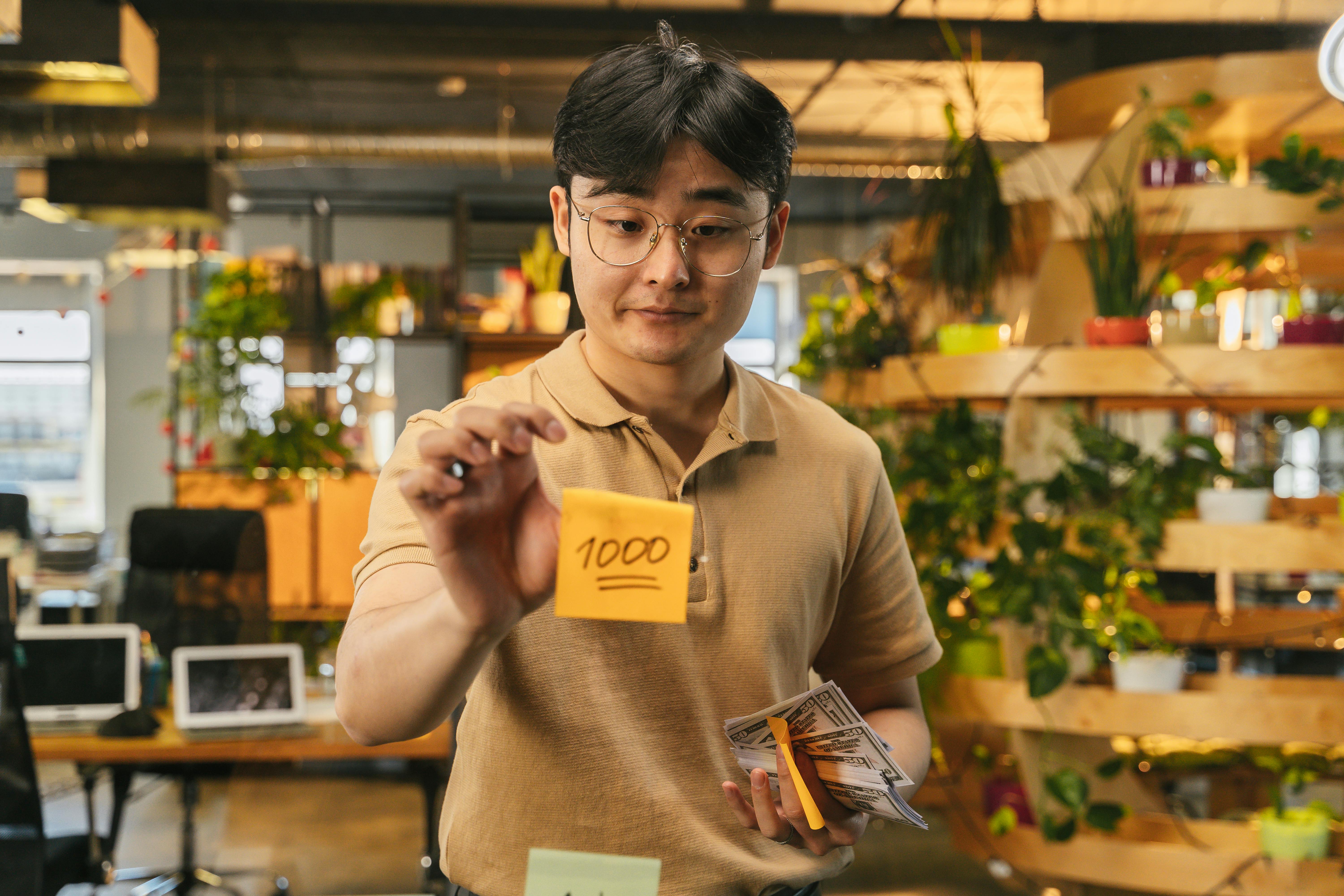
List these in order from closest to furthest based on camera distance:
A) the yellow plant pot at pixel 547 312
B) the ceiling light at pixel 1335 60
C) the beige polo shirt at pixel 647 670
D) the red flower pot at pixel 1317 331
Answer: the beige polo shirt at pixel 647 670
the ceiling light at pixel 1335 60
the red flower pot at pixel 1317 331
the yellow plant pot at pixel 547 312

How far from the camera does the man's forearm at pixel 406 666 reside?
30.4 inches

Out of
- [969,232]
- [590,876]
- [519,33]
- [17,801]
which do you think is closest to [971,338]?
[969,232]

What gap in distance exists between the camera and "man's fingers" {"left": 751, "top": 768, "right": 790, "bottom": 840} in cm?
93

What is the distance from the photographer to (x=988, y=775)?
10.3 feet

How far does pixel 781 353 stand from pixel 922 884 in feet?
15.2

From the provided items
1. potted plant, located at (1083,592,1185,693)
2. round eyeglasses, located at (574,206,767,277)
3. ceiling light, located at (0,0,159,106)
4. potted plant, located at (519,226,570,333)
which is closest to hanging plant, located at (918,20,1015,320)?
potted plant, located at (1083,592,1185,693)

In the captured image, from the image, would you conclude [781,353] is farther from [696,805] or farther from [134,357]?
[696,805]

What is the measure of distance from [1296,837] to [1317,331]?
1.19 meters

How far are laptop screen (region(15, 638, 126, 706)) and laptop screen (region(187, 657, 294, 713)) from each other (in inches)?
8.6

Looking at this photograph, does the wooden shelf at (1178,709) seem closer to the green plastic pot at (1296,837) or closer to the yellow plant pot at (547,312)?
the green plastic pot at (1296,837)

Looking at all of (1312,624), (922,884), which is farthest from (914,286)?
(922,884)

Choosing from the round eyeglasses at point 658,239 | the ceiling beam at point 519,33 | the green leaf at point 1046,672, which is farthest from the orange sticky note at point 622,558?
the ceiling beam at point 519,33

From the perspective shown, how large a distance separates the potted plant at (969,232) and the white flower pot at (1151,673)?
0.85 metres

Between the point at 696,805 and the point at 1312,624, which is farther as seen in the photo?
the point at 1312,624
